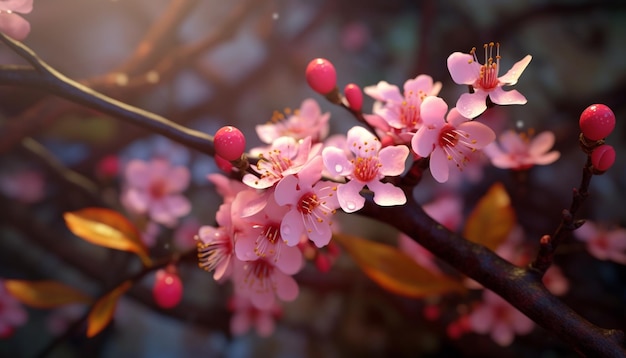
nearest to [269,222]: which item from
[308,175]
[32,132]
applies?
[308,175]

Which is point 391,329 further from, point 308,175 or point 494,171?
point 308,175

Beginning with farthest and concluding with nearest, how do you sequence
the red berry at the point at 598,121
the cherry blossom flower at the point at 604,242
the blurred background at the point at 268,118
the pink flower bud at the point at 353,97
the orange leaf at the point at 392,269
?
1. the blurred background at the point at 268,118
2. the cherry blossom flower at the point at 604,242
3. the orange leaf at the point at 392,269
4. the pink flower bud at the point at 353,97
5. the red berry at the point at 598,121

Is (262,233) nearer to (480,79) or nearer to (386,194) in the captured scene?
(386,194)

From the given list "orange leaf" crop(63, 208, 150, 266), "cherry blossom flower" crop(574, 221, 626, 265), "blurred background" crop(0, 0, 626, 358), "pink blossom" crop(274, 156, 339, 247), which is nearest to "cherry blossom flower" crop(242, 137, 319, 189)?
"pink blossom" crop(274, 156, 339, 247)

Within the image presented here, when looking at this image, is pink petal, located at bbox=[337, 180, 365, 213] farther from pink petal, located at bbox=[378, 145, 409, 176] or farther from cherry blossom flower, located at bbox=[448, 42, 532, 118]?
cherry blossom flower, located at bbox=[448, 42, 532, 118]

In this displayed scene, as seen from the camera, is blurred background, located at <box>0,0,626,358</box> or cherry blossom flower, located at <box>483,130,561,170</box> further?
blurred background, located at <box>0,0,626,358</box>

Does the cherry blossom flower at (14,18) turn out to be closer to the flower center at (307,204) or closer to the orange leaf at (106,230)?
the orange leaf at (106,230)

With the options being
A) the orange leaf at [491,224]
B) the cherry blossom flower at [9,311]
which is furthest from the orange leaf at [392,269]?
the cherry blossom flower at [9,311]
